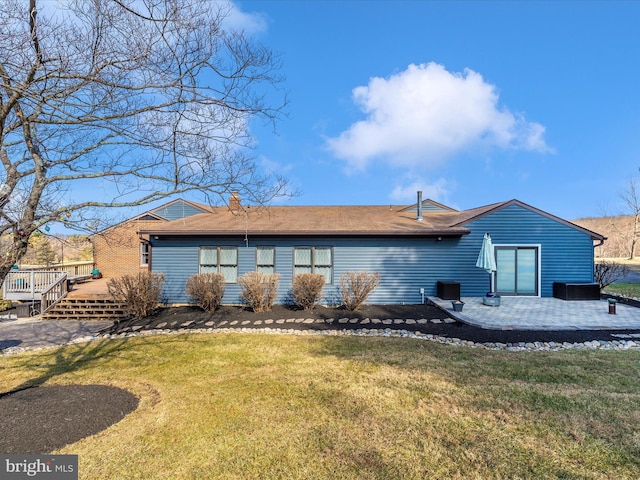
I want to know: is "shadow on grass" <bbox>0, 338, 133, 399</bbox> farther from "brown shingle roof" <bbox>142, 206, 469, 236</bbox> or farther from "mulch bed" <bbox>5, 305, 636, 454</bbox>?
"brown shingle roof" <bbox>142, 206, 469, 236</bbox>

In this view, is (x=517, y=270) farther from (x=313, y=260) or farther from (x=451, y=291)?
(x=313, y=260)

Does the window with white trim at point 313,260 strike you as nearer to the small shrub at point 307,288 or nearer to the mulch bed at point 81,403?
the small shrub at point 307,288

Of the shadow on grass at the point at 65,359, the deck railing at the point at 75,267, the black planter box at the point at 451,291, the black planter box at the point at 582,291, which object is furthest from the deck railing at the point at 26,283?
the black planter box at the point at 582,291

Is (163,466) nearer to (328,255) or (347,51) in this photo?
(328,255)

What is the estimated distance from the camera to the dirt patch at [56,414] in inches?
116

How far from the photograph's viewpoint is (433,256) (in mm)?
11203

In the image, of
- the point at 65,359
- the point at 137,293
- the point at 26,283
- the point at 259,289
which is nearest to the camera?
the point at 65,359

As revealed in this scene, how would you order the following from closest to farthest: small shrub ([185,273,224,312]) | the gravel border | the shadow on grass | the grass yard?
the grass yard, the shadow on grass, the gravel border, small shrub ([185,273,224,312])

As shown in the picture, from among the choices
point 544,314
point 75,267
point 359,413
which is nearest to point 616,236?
point 544,314

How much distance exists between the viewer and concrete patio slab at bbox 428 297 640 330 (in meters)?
7.30

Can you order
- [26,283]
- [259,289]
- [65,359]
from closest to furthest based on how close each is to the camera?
[65,359], [259,289], [26,283]

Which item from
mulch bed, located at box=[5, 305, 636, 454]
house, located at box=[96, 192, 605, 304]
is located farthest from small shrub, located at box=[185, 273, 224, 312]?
mulch bed, located at box=[5, 305, 636, 454]

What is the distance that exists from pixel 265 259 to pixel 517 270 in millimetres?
9080

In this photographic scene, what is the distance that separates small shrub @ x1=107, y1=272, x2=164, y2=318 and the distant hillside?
4225 centimetres
